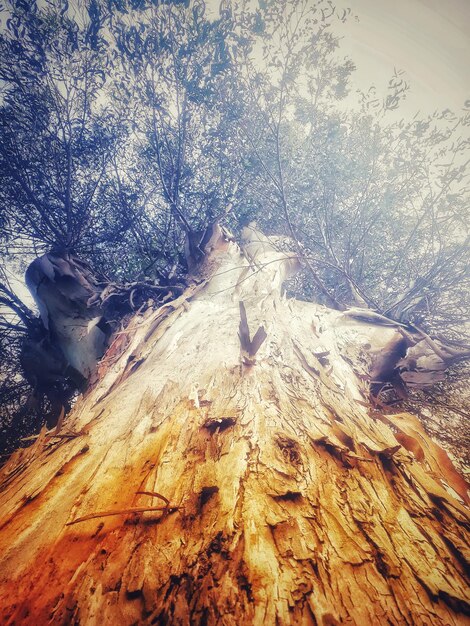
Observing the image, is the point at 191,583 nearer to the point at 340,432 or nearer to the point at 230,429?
the point at 230,429

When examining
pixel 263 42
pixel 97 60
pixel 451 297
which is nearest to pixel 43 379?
pixel 97 60

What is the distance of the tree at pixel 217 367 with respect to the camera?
0.84 metres

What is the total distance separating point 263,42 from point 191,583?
6757 mm

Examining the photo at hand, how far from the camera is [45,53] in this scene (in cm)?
481

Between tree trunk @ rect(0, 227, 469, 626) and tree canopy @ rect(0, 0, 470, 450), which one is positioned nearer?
tree trunk @ rect(0, 227, 469, 626)

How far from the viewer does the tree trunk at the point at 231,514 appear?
0.77 meters

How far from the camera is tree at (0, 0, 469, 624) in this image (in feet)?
2.77

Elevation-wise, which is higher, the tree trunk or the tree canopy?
the tree canopy

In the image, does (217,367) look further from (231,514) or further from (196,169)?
(196,169)

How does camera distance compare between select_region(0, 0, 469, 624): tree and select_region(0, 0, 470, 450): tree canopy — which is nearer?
select_region(0, 0, 469, 624): tree

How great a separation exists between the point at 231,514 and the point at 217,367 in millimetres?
1111

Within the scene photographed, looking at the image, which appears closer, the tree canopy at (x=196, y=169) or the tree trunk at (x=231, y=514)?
the tree trunk at (x=231, y=514)

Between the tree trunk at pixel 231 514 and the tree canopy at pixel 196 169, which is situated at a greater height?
the tree canopy at pixel 196 169

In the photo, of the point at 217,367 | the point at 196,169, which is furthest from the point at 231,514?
the point at 196,169
